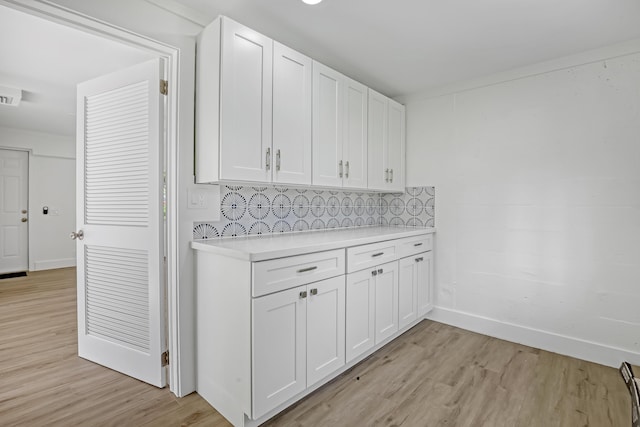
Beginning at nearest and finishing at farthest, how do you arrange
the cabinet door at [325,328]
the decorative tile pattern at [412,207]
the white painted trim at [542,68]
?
the cabinet door at [325,328]
the white painted trim at [542,68]
the decorative tile pattern at [412,207]

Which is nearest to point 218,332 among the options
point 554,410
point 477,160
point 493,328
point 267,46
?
point 267,46

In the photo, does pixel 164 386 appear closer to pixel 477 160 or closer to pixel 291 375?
pixel 291 375

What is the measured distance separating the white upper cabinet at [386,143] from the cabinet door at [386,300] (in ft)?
2.76

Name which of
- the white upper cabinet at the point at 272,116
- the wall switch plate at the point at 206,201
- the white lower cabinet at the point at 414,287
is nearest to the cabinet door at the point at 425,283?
the white lower cabinet at the point at 414,287

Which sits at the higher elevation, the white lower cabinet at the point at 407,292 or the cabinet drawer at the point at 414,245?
the cabinet drawer at the point at 414,245

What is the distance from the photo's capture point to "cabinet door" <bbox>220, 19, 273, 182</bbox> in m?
1.82

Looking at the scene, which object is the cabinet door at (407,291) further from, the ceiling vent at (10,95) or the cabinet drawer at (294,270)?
the ceiling vent at (10,95)

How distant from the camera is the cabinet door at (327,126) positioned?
7.77 feet

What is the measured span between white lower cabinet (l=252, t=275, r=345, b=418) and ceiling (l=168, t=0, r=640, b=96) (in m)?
1.67

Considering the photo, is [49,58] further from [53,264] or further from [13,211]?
[53,264]

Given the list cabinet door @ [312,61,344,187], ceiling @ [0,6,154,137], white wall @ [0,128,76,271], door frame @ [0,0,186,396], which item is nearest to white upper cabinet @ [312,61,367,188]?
cabinet door @ [312,61,344,187]

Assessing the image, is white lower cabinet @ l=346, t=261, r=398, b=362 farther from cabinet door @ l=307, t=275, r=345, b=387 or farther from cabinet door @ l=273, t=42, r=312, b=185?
cabinet door @ l=273, t=42, r=312, b=185

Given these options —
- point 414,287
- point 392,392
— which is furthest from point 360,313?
point 414,287

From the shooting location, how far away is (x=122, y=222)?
6.91 feet
